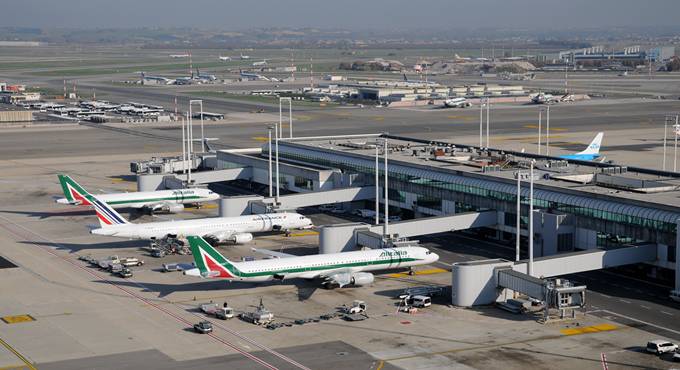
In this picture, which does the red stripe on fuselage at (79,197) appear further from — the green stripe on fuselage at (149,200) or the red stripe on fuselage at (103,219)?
the red stripe on fuselage at (103,219)

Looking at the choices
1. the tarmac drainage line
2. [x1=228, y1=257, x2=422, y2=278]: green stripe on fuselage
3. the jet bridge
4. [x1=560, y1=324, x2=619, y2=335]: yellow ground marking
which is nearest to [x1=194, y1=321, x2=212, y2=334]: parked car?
the tarmac drainage line

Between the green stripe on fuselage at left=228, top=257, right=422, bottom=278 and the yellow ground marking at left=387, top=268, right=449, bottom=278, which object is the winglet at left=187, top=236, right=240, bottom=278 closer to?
the green stripe on fuselage at left=228, top=257, right=422, bottom=278

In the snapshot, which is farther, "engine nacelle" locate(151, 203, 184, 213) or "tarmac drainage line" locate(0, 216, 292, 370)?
"engine nacelle" locate(151, 203, 184, 213)

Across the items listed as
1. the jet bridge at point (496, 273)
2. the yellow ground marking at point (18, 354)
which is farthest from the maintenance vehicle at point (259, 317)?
the yellow ground marking at point (18, 354)

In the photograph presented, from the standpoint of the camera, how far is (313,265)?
270ft

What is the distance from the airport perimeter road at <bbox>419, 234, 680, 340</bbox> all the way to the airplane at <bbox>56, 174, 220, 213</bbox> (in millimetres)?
36548

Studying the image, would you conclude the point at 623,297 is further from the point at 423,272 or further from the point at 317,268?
the point at 317,268

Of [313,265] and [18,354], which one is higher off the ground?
[313,265]

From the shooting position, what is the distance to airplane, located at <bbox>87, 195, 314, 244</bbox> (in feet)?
312

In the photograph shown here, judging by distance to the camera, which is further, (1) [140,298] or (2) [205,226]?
(2) [205,226]

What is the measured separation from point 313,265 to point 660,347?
29.2 meters

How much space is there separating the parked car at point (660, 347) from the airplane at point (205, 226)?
4736 centimetres

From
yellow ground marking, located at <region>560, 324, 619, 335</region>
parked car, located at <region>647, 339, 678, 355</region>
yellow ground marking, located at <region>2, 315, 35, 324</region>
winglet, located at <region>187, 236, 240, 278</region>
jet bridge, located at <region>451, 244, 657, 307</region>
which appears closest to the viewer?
parked car, located at <region>647, 339, 678, 355</region>

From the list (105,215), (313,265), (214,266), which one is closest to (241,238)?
(105,215)
